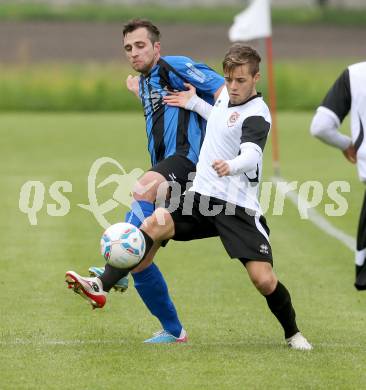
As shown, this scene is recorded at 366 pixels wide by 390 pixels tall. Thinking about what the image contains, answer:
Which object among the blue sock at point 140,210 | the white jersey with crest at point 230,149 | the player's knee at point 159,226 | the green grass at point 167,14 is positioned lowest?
the green grass at point 167,14

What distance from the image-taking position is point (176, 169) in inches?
322

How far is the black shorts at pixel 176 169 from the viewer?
813 centimetres

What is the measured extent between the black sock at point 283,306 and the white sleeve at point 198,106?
1.34 meters

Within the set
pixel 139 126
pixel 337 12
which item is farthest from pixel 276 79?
pixel 337 12

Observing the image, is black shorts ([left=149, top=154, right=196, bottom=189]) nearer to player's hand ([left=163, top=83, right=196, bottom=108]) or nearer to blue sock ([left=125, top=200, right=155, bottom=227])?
blue sock ([left=125, top=200, right=155, bottom=227])

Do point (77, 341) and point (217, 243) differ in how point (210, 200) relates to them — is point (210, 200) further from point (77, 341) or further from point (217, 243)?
point (217, 243)

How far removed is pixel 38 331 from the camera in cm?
844

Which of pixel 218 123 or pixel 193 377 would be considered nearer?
pixel 193 377

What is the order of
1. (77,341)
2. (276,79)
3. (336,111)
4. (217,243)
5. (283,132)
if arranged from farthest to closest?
(276,79), (283,132), (217,243), (77,341), (336,111)

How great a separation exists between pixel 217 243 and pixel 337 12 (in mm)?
41314

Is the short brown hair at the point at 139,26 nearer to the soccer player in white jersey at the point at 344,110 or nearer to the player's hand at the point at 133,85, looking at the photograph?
the player's hand at the point at 133,85

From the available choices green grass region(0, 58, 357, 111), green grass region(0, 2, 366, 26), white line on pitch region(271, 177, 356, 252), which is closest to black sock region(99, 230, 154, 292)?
white line on pitch region(271, 177, 356, 252)

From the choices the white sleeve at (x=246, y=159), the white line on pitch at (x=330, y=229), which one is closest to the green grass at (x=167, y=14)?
the white line on pitch at (x=330, y=229)

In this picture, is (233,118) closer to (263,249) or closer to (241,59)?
(241,59)
